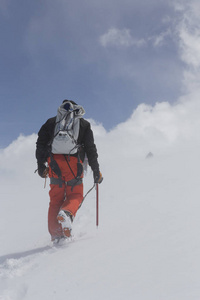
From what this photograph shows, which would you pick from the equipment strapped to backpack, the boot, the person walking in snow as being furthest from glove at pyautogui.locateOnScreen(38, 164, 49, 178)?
the boot

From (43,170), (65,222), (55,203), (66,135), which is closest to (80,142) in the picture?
(66,135)

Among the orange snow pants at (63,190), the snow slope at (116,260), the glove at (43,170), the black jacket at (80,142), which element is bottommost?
the snow slope at (116,260)

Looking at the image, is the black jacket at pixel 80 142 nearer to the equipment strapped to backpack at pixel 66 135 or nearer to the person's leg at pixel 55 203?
the equipment strapped to backpack at pixel 66 135

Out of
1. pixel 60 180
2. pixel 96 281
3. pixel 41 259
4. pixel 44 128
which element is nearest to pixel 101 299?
pixel 96 281

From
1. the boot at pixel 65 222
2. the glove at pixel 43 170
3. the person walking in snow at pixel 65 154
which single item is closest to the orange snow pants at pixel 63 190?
the person walking in snow at pixel 65 154

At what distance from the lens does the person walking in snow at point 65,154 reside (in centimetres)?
446

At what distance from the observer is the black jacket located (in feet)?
15.4

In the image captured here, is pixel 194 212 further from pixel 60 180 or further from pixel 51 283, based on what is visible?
pixel 51 283

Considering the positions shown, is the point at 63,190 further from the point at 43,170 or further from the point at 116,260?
the point at 116,260

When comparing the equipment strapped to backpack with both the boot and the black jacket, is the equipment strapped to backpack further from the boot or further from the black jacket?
the boot

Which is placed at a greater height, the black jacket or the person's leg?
the black jacket

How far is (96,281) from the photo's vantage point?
2.41m

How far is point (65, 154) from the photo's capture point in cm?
455

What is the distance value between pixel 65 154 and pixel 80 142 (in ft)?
1.30
